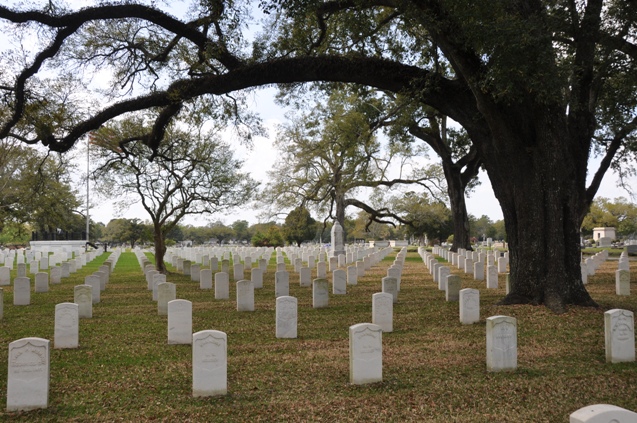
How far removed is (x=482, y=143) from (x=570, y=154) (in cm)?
189

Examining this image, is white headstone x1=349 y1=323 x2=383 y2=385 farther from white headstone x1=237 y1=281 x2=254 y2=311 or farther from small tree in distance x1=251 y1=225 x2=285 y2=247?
small tree in distance x1=251 y1=225 x2=285 y2=247

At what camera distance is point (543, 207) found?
38.0 ft

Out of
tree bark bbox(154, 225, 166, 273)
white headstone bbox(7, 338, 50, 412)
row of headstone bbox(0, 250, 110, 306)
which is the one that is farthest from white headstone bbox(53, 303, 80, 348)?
tree bark bbox(154, 225, 166, 273)

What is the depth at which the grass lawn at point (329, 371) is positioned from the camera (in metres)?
5.82

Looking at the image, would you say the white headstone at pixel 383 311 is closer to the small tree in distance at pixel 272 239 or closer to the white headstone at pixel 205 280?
the white headstone at pixel 205 280

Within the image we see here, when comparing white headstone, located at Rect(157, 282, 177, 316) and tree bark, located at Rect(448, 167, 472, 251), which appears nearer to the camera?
white headstone, located at Rect(157, 282, 177, 316)

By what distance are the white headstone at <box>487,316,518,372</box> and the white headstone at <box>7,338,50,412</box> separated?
5458 millimetres

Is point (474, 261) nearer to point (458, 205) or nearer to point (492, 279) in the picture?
point (458, 205)

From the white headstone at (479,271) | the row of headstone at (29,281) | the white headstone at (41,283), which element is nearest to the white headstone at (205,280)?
the row of headstone at (29,281)

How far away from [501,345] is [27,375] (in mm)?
5784

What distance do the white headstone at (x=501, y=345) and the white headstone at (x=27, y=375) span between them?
5458mm

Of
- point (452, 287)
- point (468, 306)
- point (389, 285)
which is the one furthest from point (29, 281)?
point (468, 306)

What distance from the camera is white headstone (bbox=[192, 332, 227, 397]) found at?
6.37m

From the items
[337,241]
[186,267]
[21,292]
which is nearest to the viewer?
[21,292]
